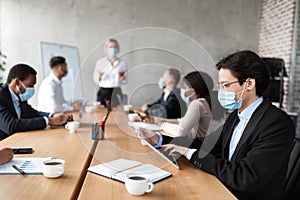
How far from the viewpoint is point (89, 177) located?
1347mm

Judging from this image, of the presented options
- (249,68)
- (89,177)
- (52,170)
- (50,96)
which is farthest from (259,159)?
(50,96)

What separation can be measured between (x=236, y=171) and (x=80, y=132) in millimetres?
1291

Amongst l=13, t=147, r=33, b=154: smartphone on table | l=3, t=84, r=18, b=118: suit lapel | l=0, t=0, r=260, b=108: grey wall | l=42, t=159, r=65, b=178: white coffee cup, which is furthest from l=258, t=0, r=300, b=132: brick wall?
l=42, t=159, r=65, b=178: white coffee cup

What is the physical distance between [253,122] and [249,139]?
9cm

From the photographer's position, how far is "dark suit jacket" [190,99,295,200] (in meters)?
1.33

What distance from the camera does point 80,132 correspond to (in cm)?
231

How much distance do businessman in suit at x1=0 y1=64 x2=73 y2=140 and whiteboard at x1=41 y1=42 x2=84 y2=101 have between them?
8.88 ft

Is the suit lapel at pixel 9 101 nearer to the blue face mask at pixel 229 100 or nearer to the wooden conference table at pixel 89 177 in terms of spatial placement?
the wooden conference table at pixel 89 177

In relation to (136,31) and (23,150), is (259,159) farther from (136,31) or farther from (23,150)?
(136,31)

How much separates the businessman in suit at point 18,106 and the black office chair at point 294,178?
5.45 feet

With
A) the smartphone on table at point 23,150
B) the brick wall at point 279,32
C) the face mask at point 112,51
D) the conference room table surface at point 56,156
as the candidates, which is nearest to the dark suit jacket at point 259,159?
the conference room table surface at point 56,156

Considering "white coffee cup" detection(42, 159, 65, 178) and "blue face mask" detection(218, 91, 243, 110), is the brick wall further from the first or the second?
"white coffee cup" detection(42, 159, 65, 178)

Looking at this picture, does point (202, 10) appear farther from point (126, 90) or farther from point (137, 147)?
point (137, 147)

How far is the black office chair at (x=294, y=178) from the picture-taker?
1.70m
